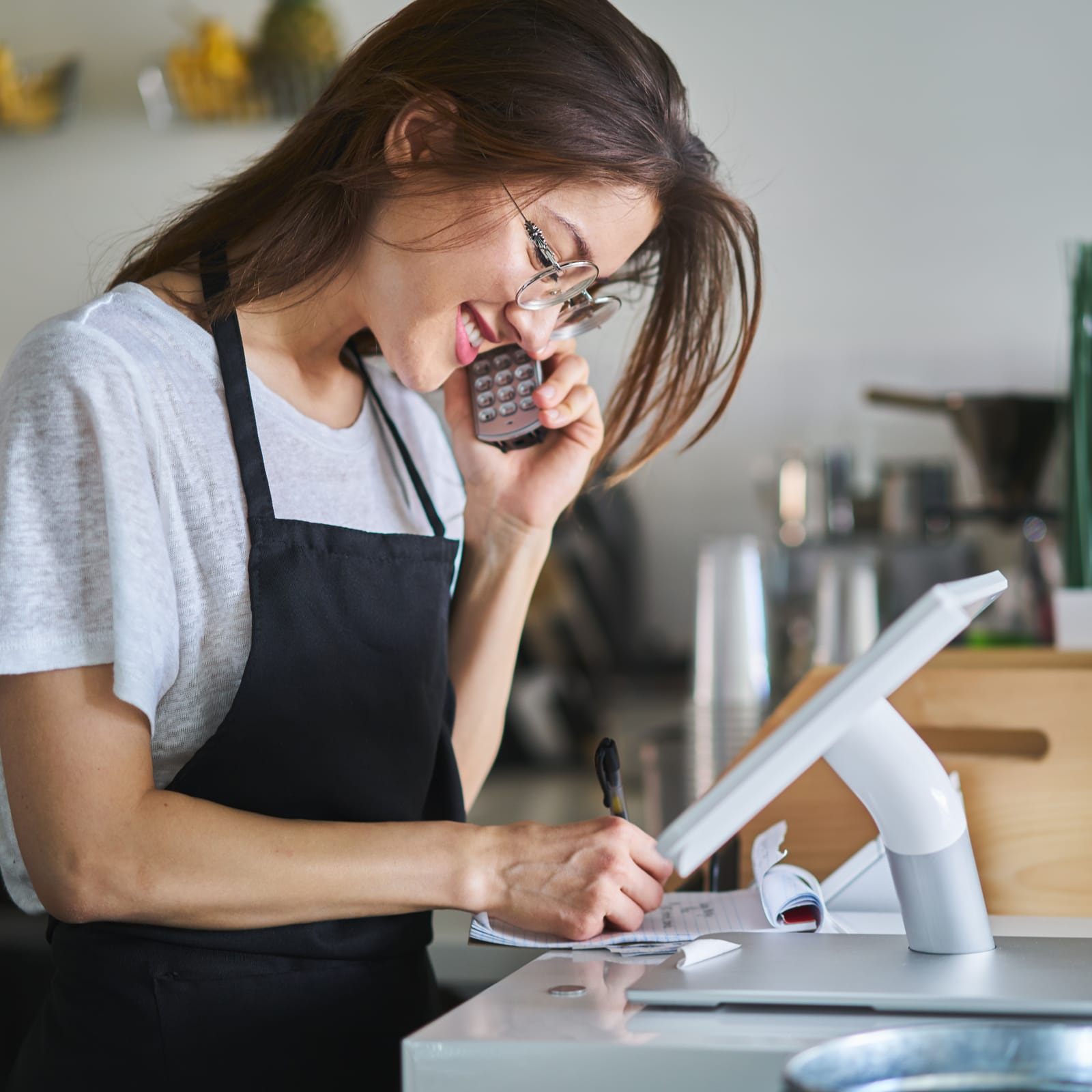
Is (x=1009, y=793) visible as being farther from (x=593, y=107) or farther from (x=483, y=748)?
(x=593, y=107)

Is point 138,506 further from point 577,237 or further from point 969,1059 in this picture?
point 969,1059

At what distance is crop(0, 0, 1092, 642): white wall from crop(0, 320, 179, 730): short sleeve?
2267 millimetres

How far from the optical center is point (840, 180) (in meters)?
3.28

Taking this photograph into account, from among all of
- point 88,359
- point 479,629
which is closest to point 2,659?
point 88,359

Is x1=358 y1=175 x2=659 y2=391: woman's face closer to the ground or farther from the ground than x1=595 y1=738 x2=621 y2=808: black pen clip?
farther from the ground

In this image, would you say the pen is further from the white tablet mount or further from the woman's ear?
the woman's ear

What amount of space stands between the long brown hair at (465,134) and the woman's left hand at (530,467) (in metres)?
0.17

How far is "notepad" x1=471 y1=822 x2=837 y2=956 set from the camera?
791 millimetres

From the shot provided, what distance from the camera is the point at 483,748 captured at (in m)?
1.22

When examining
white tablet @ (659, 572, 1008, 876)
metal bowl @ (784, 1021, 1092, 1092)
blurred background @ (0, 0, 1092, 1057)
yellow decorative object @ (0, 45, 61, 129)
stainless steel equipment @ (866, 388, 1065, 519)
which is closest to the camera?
metal bowl @ (784, 1021, 1092, 1092)

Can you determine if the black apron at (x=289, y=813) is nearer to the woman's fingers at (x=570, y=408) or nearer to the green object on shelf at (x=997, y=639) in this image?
the woman's fingers at (x=570, y=408)

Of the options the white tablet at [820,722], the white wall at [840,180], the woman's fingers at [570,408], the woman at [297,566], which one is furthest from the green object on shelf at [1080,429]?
the white wall at [840,180]

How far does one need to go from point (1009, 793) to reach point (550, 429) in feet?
1.76

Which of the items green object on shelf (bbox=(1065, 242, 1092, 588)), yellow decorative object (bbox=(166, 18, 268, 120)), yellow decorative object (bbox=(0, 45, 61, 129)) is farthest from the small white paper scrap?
yellow decorative object (bbox=(0, 45, 61, 129))
